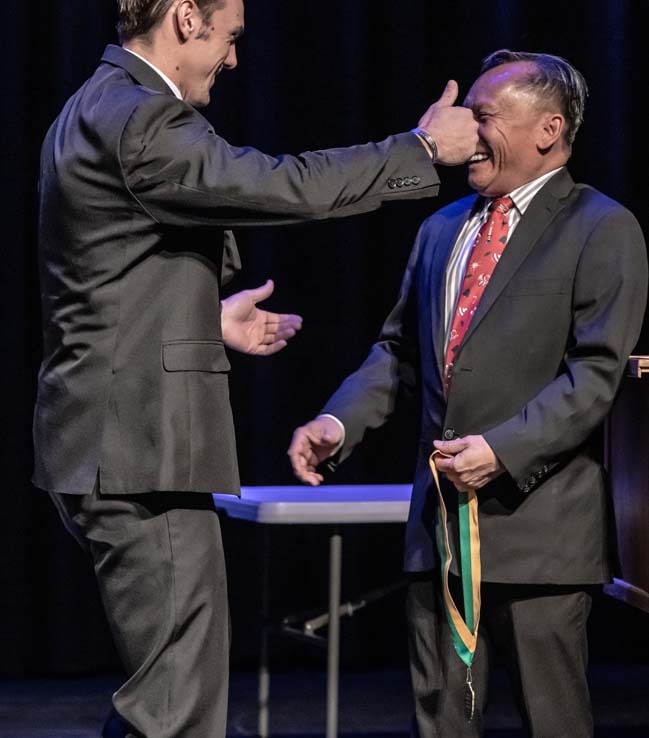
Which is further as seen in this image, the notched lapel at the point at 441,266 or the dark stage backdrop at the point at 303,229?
the dark stage backdrop at the point at 303,229

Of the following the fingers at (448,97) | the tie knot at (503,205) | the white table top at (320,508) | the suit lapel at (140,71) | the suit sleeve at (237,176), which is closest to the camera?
the suit sleeve at (237,176)

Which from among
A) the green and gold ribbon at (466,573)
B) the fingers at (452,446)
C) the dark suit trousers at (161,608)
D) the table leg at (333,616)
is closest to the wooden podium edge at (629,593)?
the green and gold ribbon at (466,573)

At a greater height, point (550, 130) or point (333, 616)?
point (550, 130)

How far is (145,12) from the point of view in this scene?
207 centimetres

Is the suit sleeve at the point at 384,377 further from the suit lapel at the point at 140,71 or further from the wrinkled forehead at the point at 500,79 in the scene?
the suit lapel at the point at 140,71

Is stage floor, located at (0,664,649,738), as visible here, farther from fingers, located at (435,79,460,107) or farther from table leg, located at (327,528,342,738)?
fingers, located at (435,79,460,107)

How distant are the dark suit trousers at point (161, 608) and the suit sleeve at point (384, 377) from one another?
524 millimetres

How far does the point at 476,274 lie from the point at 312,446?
1.51 ft

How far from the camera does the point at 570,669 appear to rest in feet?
7.42

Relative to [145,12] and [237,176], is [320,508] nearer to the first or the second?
[237,176]

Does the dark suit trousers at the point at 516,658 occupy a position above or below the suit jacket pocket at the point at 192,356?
below

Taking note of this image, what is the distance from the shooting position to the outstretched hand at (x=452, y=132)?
2.12 m

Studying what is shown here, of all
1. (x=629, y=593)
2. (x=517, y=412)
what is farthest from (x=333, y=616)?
(x=517, y=412)

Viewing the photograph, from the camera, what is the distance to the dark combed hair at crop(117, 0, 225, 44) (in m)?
2.06
